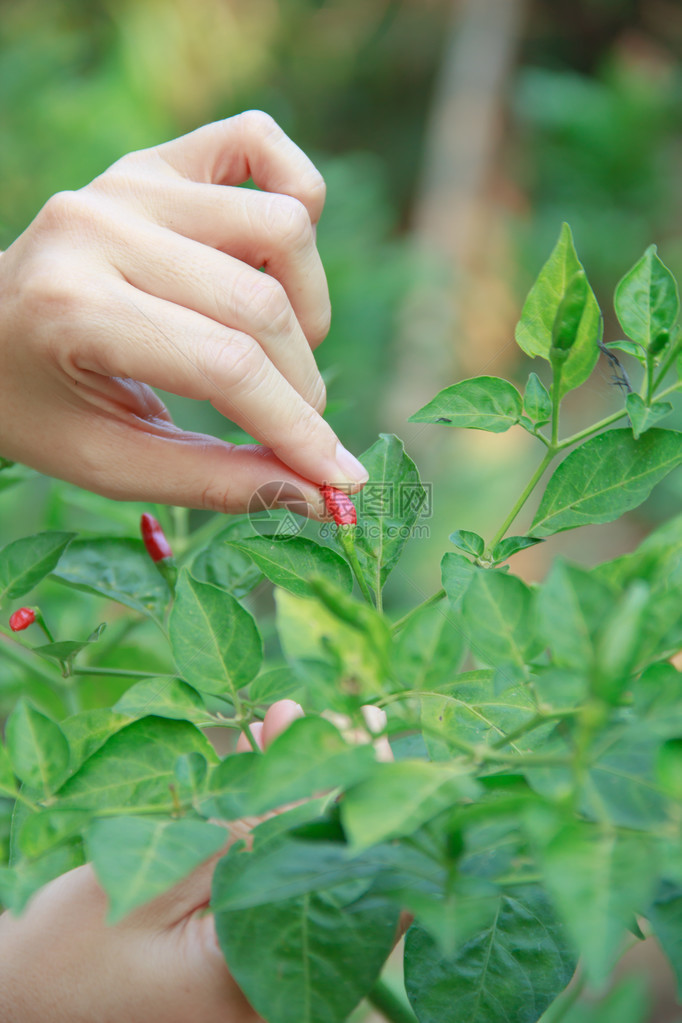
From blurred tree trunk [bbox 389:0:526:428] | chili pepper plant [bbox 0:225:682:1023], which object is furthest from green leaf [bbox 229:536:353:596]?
blurred tree trunk [bbox 389:0:526:428]

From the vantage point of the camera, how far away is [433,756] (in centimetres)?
38

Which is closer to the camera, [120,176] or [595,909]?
[595,909]

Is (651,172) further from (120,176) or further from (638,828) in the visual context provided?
(638,828)

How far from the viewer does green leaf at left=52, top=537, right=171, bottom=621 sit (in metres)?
0.60

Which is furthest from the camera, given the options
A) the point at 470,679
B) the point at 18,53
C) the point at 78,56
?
the point at 78,56

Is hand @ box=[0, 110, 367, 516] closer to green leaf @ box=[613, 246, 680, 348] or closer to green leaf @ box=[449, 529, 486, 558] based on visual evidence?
green leaf @ box=[449, 529, 486, 558]

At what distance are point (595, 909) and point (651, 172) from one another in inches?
172

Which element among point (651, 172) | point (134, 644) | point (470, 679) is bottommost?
point (134, 644)

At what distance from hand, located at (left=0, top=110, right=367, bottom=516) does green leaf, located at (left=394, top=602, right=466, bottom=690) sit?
220mm

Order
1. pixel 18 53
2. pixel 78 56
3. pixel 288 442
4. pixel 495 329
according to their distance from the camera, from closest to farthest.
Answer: pixel 288 442
pixel 18 53
pixel 495 329
pixel 78 56

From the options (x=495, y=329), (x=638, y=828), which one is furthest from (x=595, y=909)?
(x=495, y=329)

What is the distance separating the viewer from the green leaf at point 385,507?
49 centimetres

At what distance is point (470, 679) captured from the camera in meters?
0.43

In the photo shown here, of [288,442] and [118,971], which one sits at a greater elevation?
[288,442]
